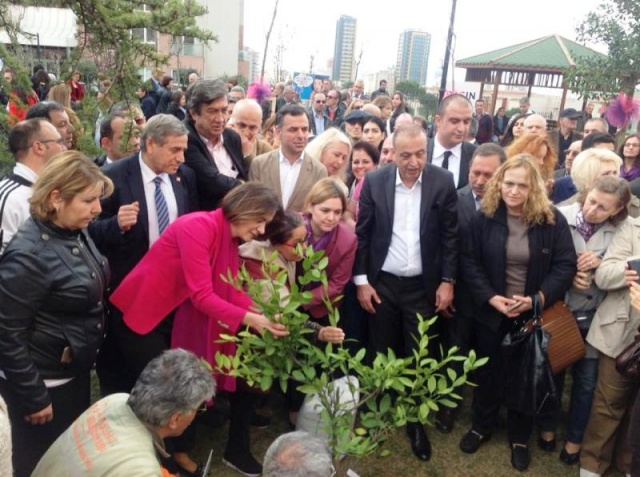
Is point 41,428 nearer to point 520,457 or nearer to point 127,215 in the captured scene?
point 127,215

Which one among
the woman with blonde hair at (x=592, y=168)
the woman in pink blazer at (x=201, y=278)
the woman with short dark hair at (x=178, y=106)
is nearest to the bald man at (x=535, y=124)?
the woman with blonde hair at (x=592, y=168)

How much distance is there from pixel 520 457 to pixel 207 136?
3.05 m

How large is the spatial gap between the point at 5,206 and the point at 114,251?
0.65m

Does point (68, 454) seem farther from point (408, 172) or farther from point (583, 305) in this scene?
point (583, 305)

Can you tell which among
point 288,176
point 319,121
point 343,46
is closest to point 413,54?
point 343,46

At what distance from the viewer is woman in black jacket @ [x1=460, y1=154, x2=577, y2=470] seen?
10.9ft

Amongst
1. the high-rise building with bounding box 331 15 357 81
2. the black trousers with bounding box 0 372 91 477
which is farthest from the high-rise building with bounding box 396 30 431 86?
the black trousers with bounding box 0 372 91 477

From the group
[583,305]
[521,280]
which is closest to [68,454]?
[521,280]

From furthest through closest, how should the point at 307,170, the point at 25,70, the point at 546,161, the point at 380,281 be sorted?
the point at 546,161, the point at 307,170, the point at 380,281, the point at 25,70

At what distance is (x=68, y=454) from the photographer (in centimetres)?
194

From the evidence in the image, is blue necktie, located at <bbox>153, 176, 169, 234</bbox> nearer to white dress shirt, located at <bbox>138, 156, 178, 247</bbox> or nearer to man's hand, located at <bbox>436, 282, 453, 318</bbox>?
white dress shirt, located at <bbox>138, 156, 178, 247</bbox>

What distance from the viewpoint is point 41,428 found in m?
2.52

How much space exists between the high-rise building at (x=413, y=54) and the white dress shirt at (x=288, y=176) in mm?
54865

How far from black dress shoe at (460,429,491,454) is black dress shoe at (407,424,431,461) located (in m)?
0.25
